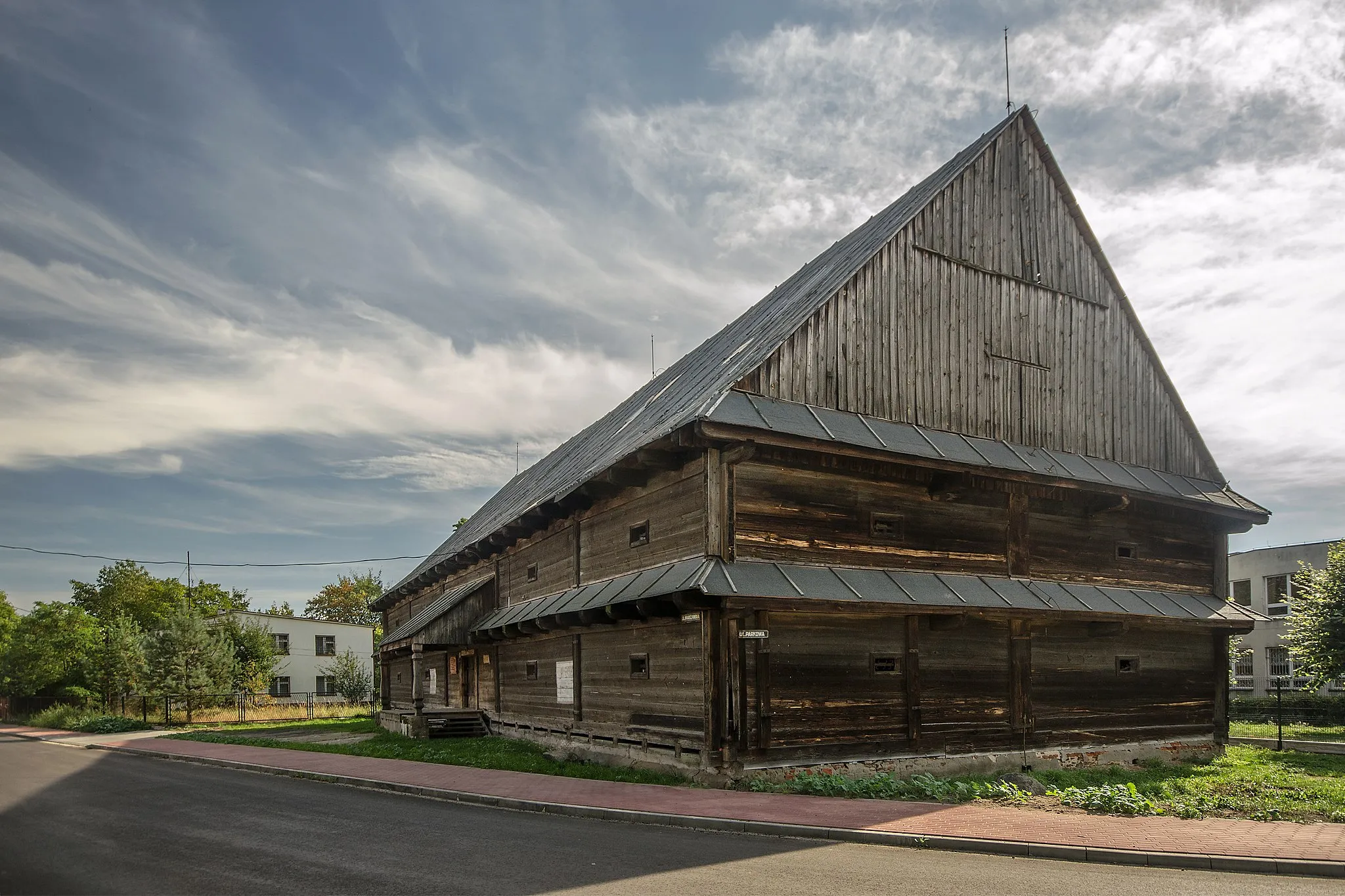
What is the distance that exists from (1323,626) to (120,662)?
45147 mm

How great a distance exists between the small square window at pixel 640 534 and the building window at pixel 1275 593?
39658 millimetres

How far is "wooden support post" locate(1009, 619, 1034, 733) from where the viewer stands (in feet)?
59.0

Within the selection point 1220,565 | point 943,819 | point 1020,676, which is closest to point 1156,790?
point 1020,676

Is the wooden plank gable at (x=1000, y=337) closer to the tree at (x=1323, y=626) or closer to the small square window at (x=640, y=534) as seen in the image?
the small square window at (x=640, y=534)

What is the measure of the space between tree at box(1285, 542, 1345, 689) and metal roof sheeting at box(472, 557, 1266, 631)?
28.3 feet

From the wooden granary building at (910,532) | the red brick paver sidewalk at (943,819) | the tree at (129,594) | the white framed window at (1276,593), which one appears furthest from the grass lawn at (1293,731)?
the tree at (129,594)

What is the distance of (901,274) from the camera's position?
1831 centimetres

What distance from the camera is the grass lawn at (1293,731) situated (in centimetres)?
2570

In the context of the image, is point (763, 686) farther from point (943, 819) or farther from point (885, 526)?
point (885, 526)

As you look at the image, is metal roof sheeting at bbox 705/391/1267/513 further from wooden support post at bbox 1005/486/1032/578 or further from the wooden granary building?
wooden support post at bbox 1005/486/1032/578

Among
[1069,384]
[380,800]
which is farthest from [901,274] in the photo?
[380,800]

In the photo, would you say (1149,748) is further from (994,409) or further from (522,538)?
(522,538)

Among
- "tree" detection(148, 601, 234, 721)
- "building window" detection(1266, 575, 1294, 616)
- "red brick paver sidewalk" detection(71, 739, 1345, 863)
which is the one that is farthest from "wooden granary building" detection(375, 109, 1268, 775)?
"building window" detection(1266, 575, 1294, 616)

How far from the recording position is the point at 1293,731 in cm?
2788
